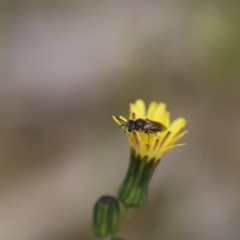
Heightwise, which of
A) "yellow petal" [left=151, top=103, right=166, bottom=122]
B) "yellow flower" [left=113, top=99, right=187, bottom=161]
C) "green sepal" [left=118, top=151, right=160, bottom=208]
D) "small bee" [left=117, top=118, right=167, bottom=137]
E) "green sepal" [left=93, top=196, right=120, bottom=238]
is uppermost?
"yellow petal" [left=151, top=103, right=166, bottom=122]

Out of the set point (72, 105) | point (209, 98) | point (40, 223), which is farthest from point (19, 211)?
point (209, 98)

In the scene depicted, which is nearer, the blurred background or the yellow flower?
the yellow flower

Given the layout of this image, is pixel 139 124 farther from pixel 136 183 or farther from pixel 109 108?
pixel 109 108

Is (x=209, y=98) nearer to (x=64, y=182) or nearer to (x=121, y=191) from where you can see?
(x=64, y=182)

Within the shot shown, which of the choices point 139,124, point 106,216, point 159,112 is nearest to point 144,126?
point 139,124

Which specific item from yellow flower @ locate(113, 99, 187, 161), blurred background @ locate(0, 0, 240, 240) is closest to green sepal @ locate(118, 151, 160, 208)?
yellow flower @ locate(113, 99, 187, 161)

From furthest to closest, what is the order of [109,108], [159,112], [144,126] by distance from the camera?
[109,108], [159,112], [144,126]

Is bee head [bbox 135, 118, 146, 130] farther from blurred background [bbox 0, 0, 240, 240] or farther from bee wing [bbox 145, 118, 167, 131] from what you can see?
blurred background [bbox 0, 0, 240, 240]

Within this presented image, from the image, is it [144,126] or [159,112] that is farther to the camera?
[159,112]
